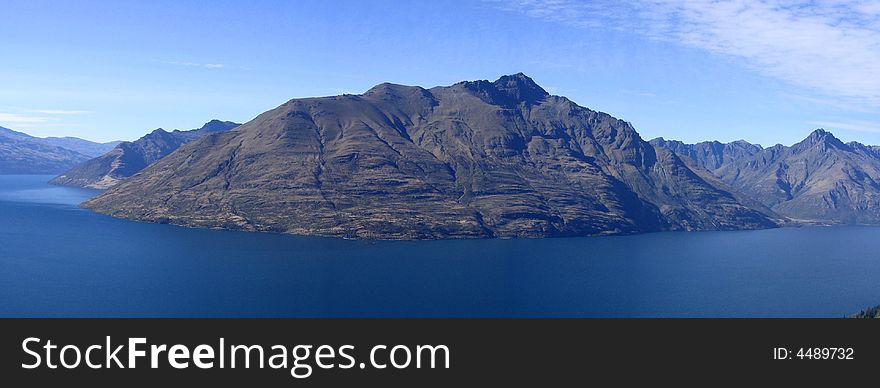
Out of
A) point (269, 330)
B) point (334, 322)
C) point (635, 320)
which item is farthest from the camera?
point (635, 320)

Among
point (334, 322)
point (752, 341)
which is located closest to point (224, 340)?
point (334, 322)

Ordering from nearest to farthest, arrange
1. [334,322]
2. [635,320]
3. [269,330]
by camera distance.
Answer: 1. [269,330]
2. [334,322]
3. [635,320]

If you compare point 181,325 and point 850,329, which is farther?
point 850,329

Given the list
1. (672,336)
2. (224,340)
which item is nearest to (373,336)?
(224,340)

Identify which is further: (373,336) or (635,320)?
(635,320)

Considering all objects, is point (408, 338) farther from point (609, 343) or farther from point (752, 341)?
point (752, 341)

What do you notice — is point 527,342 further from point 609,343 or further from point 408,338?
point 408,338

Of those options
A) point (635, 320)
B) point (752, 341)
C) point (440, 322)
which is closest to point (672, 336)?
point (635, 320)

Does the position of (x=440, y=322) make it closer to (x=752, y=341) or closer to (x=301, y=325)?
(x=301, y=325)
